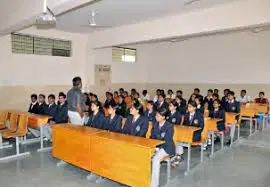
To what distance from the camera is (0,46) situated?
6.76m

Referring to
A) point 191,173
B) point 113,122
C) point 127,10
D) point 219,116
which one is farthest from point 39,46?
point 191,173

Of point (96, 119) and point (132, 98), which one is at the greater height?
point (132, 98)

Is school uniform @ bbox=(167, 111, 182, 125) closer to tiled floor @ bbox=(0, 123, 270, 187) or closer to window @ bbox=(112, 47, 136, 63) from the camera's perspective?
tiled floor @ bbox=(0, 123, 270, 187)

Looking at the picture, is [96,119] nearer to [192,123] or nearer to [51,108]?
[192,123]

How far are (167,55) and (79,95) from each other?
6.54 meters

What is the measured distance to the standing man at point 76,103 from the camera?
5.23 m

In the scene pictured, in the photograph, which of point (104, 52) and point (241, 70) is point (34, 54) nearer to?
point (104, 52)

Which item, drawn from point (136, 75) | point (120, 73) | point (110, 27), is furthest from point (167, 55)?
point (110, 27)

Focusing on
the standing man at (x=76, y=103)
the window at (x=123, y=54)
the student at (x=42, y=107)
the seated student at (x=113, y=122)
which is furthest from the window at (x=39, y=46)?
the seated student at (x=113, y=122)

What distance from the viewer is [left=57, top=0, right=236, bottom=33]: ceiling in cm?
520

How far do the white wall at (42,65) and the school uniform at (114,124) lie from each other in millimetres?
4011

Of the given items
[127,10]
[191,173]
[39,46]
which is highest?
[127,10]

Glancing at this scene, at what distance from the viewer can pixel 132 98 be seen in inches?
284

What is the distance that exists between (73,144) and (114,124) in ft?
2.37
